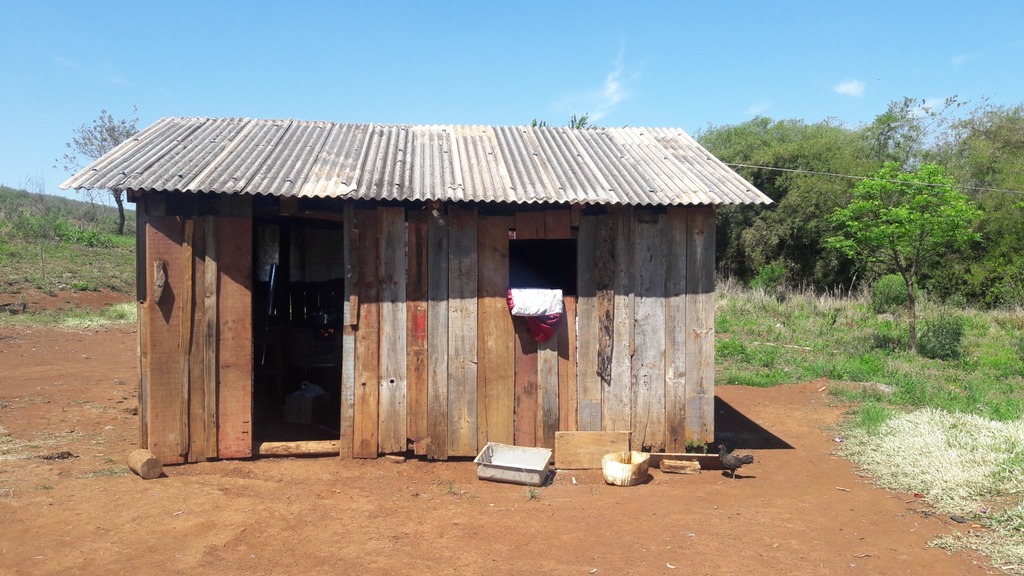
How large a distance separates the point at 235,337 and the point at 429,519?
2825mm

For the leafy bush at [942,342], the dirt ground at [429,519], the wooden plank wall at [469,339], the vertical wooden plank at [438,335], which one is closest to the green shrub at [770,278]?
the leafy bush at [942,342]

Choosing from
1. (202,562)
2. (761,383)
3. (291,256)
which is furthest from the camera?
(761,383)

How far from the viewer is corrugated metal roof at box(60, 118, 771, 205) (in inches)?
272

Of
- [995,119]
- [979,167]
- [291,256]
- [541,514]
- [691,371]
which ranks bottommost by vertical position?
[541,514]

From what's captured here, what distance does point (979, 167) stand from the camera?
2322cm

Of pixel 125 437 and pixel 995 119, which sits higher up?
pixel 995 119

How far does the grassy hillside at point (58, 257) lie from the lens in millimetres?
19609

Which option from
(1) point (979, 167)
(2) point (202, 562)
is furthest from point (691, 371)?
(1) point (979, 167)

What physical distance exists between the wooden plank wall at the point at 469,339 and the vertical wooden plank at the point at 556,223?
0.01 m

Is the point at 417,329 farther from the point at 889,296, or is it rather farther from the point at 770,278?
the point at 770,278

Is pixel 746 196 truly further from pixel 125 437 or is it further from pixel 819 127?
pixel 819 127

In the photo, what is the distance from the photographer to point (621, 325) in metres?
7.52

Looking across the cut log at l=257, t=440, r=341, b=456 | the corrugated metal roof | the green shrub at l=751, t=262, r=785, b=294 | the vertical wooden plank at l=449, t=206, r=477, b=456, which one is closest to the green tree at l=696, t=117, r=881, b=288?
the green shrub at l=751, t=262, r=785, b=294

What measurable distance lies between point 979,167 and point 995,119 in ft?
12.7
